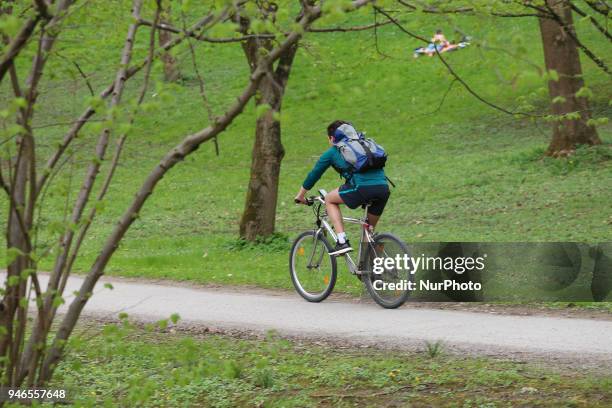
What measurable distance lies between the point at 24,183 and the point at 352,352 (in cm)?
383

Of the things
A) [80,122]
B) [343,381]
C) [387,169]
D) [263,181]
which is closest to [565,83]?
[387,169]

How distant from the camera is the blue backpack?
9.91 metres

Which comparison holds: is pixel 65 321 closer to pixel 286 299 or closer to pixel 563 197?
pixel 286 299

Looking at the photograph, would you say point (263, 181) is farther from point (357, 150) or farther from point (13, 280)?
point (13, 280)

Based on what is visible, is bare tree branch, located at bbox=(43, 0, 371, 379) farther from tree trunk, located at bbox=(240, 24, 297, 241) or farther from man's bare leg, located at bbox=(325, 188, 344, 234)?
tree trunk, located at bbox=(240, 24, 297, 241)

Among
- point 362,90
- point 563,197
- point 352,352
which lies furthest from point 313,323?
point 563,197

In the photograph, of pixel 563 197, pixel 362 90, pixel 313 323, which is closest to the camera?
pixel 362 90

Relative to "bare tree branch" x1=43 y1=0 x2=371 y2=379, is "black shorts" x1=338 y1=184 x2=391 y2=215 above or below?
above

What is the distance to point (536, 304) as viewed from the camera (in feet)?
33.4

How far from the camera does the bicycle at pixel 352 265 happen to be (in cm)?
997

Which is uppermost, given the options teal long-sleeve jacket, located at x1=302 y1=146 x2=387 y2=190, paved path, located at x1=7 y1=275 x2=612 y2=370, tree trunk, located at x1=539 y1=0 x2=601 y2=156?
tree trunk, located at x1=539 y1=0 x2=601 y2=156

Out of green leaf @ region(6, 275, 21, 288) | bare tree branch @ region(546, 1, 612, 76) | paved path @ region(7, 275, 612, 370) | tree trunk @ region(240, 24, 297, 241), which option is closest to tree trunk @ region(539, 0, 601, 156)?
tree trunk @ region(240, 24, 297, 241)

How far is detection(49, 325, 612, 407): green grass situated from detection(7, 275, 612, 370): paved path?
45 centimetres

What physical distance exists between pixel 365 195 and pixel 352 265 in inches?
32.0
